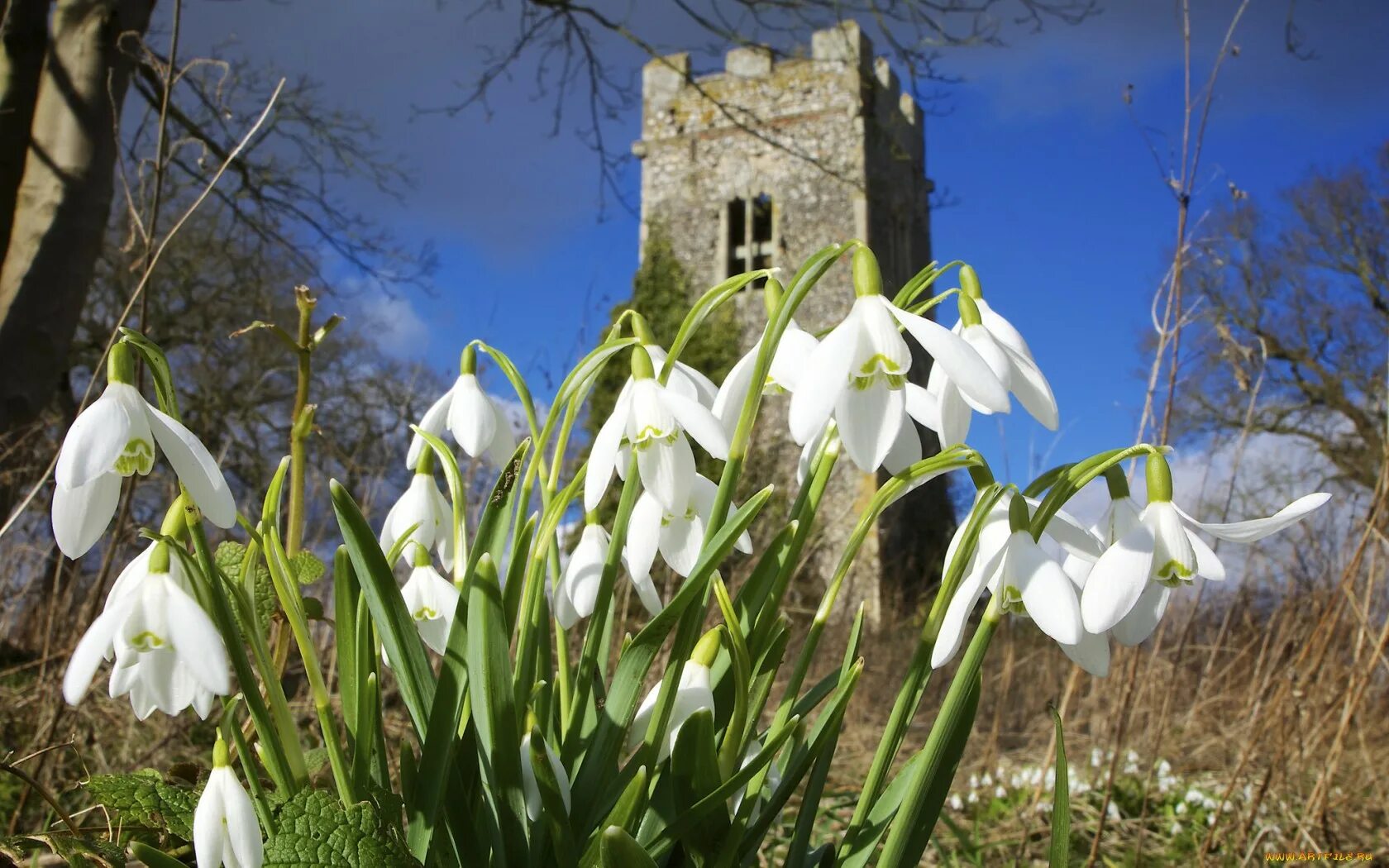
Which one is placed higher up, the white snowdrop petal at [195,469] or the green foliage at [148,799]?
the white snowdrop petal at [195,469]

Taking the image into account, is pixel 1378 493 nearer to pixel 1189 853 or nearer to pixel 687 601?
pixel 1189 853

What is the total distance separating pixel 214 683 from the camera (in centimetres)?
63

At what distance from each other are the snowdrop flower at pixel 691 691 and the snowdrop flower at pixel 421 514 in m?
0.27

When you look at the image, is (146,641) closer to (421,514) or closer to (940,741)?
(421,514)

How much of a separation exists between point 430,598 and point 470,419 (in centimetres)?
17

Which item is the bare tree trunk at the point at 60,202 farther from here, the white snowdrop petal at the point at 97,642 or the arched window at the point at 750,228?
the arched window at the point at 750,228

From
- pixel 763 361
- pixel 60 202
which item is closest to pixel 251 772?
pixel 763 361

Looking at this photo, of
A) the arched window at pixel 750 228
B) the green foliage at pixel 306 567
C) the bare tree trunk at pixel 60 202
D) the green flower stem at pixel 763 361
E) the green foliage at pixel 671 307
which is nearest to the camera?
the green flower stem at pixel 763 361

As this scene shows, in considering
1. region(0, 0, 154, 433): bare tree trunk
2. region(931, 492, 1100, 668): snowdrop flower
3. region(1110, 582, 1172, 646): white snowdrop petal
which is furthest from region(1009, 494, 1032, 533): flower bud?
region(0, 0, 154, 433): bare tree trunk

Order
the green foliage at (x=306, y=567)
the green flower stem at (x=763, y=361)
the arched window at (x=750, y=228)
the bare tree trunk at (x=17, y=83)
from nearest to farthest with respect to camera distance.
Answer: the green flower stem at (x=763, y=361) → the green foliage at (x=306, y=567) → the bare tree trunk at (x=17, y=83) → the arched window at (x=750, y=228)

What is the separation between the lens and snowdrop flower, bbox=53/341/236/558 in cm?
66

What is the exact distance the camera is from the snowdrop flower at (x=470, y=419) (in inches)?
37.9

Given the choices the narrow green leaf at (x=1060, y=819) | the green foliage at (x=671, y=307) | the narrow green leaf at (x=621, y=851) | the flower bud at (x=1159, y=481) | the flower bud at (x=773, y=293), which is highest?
the green foliage at (x=671, y=307)

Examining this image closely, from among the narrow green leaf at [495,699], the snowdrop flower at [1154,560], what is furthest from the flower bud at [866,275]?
the narrow green leaf at [495,699]
